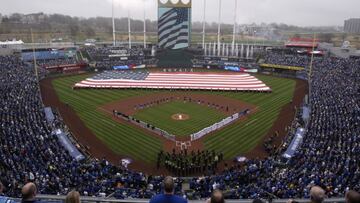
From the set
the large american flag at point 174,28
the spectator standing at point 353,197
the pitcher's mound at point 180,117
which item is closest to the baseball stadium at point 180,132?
the spectator standing at point 353,197

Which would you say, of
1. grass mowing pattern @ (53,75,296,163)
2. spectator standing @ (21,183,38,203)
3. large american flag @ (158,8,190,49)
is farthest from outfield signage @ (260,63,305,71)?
spectator standing @ (21,183,38,203)

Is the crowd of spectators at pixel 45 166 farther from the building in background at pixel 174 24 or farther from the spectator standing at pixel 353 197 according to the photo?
the building in background at pixel 174 24

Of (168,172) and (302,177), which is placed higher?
(302,177)

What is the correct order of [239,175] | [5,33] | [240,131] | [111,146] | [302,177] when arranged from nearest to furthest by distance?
[302,177], [239,175], [111,146], [240,131], [5,33]

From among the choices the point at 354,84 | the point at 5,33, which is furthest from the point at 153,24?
the point at 354,84

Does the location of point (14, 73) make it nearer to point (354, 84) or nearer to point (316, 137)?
point (316, 137)

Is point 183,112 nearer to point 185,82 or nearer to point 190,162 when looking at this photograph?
point 190,162

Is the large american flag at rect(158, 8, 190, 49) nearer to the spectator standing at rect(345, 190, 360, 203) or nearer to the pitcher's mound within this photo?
the pitcher's mound
